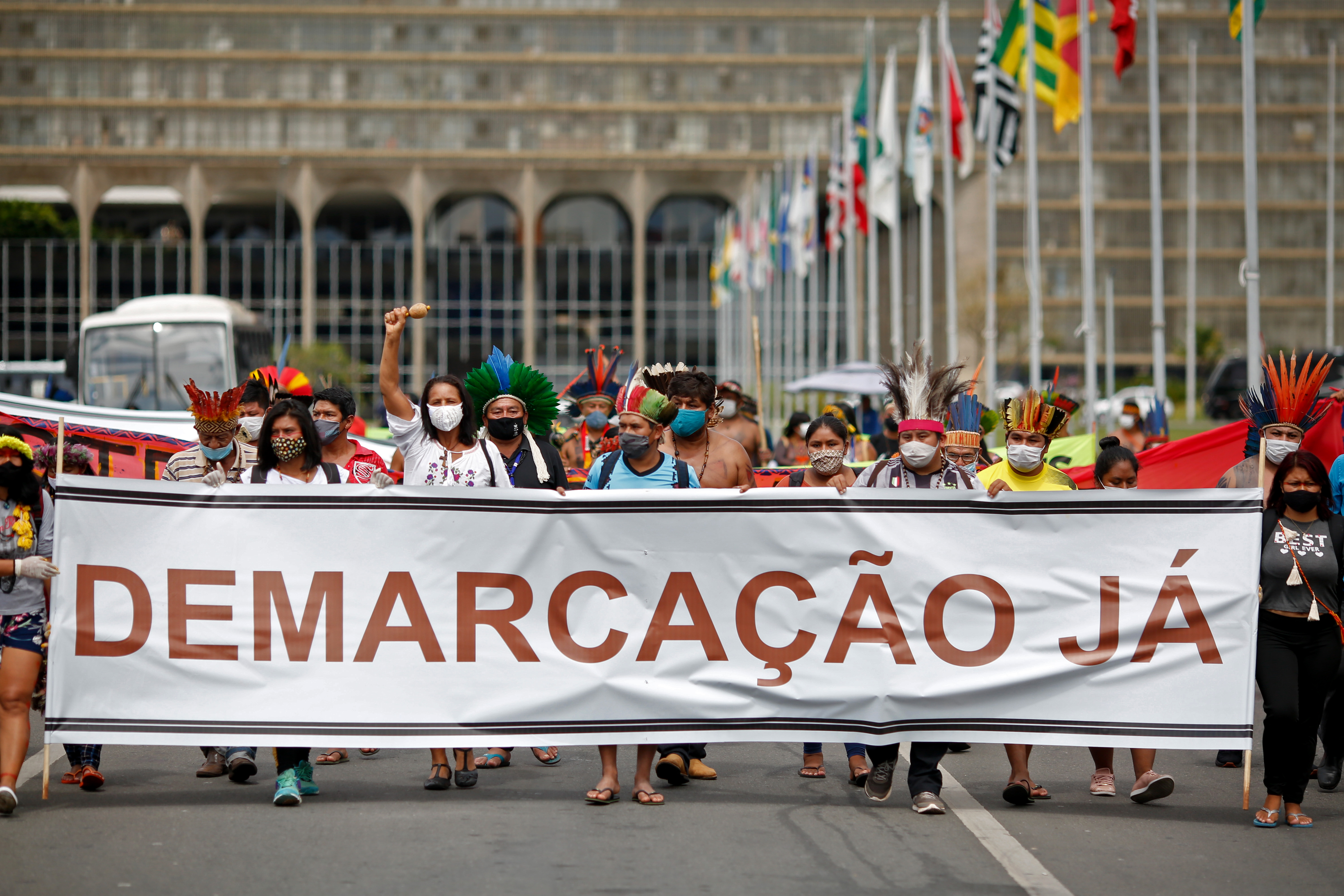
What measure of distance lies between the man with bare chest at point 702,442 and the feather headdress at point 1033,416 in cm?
136

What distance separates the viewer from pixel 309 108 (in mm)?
83688

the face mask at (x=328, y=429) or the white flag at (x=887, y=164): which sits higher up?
the white flag at (x=887, y=164)

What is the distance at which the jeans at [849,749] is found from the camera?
8.11 m

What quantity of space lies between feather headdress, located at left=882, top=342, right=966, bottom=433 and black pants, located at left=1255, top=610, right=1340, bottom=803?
69.7 inches

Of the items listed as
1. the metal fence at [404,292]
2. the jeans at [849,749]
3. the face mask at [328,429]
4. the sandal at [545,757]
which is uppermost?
the metal fence at [404,292]

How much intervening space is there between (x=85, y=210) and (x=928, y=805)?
77730 millimetres

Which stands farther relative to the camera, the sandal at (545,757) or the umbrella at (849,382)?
the umbrella at (849,382)

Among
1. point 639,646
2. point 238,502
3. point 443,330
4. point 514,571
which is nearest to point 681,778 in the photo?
point 639,646

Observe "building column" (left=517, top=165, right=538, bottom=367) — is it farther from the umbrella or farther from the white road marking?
the white road marking

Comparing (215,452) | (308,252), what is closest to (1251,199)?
(215,452)

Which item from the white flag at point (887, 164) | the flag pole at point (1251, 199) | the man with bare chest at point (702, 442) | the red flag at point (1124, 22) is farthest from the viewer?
the white flag at point (887, 164)

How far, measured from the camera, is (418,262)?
265 feet

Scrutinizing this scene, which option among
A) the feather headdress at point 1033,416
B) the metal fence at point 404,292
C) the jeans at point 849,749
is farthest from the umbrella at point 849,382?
the metal fence at point 404,292

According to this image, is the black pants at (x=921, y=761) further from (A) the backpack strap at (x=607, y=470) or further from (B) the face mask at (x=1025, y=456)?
(A) the backpack strap at (x=607, y=470)
